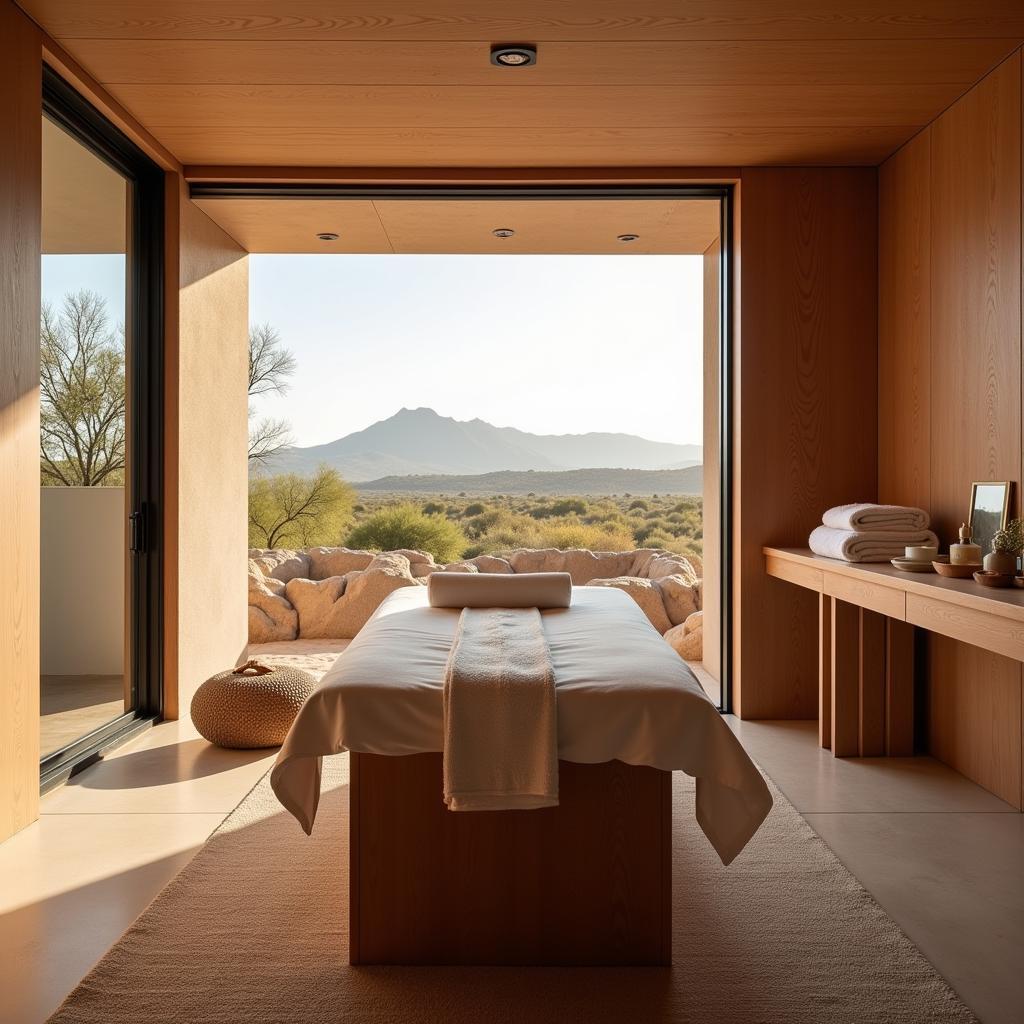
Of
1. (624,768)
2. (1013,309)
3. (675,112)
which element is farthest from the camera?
(675,112)

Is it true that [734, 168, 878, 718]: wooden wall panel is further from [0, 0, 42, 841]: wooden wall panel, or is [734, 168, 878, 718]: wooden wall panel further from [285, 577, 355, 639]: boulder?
[285, 577, 355, 639]: boulder

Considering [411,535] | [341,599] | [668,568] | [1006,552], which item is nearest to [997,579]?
[1006,552]

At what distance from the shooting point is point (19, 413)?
2.71m

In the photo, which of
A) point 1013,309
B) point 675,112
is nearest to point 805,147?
point 675,112

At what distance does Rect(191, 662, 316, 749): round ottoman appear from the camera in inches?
137

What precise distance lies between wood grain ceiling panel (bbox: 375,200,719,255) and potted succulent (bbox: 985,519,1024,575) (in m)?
2.17

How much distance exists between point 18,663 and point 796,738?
273 cm

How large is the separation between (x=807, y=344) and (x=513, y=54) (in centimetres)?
179

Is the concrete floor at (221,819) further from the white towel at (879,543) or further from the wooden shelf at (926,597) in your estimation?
the white towel at (879,543)

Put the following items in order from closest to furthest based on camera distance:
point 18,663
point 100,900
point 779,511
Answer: point 100,900 → point 18,663 → point 779,511

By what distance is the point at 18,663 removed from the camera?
106 inches

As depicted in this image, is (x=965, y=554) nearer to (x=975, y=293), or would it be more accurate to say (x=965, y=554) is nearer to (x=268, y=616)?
(x=975, y=293)

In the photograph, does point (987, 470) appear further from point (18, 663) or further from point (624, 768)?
point (18, 663)

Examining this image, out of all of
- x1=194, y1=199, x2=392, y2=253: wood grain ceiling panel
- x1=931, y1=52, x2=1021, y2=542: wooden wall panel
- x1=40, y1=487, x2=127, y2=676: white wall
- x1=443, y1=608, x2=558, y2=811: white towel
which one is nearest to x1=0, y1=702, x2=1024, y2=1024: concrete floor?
x1=40, y1=487, x2=127, y2=676: white wall
